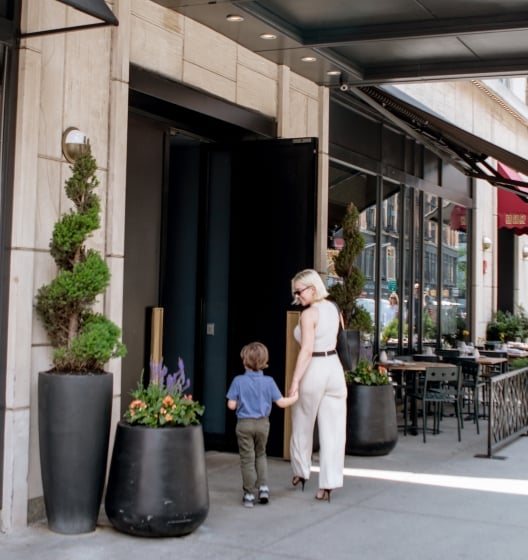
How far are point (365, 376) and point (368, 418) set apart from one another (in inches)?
17.9

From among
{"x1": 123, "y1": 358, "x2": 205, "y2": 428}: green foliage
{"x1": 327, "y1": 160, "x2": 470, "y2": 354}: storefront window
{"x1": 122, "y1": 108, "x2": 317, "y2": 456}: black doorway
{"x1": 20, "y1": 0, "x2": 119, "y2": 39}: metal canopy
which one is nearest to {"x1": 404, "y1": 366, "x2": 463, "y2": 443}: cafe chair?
{"x1": 327, "y1": 160, "x2": 470, "y2": 354}: storefront window

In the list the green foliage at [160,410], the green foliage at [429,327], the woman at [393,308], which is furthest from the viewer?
the green foliage at [429,327]

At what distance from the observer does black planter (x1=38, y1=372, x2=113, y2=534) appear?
6.16 m

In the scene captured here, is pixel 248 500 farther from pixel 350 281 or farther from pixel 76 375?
pixel 350 281

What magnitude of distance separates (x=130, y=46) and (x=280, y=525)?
13.5 ft

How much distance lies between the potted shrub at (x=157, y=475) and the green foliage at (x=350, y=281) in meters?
4.54

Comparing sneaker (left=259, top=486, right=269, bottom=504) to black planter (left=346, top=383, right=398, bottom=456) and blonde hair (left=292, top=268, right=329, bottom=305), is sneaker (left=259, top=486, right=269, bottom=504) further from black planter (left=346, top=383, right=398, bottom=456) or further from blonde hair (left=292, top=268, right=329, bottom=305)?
black planter (left=346, top=383, right=398, bottom=456)

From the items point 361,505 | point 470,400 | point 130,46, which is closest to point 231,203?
point 130,46

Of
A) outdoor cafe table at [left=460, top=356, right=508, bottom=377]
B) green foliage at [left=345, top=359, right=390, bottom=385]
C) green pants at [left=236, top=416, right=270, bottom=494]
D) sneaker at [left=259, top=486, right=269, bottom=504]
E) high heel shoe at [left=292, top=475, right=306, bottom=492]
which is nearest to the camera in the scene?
green pants at [left=236, top=416, right=270, bottom=494]

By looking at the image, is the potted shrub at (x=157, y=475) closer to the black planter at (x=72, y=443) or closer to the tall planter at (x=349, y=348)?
the black planter at (x=72, y=443)

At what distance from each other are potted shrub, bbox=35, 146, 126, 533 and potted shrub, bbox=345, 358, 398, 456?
3.87 meters

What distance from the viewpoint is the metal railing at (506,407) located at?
1018 cm

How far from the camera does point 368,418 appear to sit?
980cm

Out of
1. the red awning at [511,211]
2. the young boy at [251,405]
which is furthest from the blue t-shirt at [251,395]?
the red awning at [511,211]
